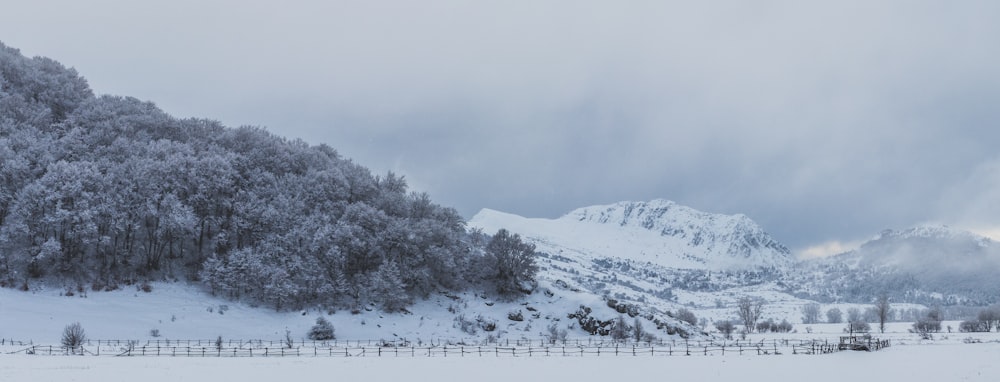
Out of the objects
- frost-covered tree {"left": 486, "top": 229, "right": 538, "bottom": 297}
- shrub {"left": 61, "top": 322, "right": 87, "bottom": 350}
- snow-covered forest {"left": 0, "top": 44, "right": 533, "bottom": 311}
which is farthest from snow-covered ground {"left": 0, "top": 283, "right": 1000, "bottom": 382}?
snow-covered forest {"left": 0, "top": 44, "right": 533, "bottom": 311}

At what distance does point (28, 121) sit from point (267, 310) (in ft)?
139

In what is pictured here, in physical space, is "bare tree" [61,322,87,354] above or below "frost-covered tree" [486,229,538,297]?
below

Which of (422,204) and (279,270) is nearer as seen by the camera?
(279,270)

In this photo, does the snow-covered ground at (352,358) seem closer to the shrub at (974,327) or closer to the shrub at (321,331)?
the shrub at (321,331)

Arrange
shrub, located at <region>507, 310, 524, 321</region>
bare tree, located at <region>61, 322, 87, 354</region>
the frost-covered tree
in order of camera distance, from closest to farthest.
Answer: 1. bare tree, located at <region>61, 322, 87, 354</region>
2. shrub, located at <region>507, 310, 524, 321</region>
3. the frost-covered tree

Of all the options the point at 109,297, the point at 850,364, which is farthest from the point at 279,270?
the point at 850,364

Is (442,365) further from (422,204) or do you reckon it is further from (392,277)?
(422,204)

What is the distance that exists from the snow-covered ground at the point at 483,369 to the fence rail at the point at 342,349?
3.46 meters

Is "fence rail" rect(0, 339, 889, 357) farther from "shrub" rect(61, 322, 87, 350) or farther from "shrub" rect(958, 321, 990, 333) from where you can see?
"shrub" rect(958, 321, 990, 333)

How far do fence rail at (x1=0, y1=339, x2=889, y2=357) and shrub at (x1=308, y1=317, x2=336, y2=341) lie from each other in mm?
1586

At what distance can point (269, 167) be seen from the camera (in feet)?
313

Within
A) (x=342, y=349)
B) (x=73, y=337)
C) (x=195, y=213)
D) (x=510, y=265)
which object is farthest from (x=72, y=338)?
(x=510, y=265)

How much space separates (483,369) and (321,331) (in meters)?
26.2

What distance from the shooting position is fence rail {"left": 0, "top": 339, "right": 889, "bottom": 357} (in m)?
55.8
